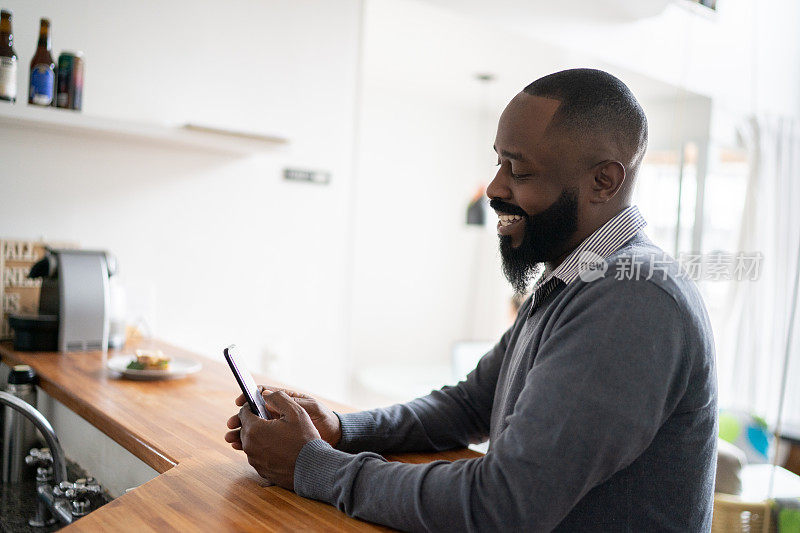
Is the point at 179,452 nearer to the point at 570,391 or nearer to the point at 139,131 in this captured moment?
the point at 570,391

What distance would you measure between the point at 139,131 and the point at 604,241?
1691 millimetres

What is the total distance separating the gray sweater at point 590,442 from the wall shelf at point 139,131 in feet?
5.11

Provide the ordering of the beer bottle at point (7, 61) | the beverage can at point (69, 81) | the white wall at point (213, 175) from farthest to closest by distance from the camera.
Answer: the white wall at point (213, 175) < the beverage can at point (69, 81) < the beer bottle at point (7, 61)

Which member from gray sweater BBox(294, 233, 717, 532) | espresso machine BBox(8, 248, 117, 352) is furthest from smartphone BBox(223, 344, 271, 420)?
espresso machine BBox(8, 248, 117, 352)

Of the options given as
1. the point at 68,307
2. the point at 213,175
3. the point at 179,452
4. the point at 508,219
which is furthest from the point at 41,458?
the point at 213,175

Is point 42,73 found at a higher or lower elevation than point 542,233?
higher

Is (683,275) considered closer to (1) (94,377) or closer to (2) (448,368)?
(1) (94,377)

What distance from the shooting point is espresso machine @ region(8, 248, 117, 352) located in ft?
→ 6.48

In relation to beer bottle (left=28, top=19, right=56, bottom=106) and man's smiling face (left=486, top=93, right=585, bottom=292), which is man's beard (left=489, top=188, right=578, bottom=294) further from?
beer bottle (left=28, top=19, right=56, bottom=106)

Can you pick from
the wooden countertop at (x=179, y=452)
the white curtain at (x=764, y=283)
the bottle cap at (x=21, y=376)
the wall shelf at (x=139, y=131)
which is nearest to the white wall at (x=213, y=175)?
the wall shelf at (x=139, y=131)

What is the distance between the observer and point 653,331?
31.7 inches

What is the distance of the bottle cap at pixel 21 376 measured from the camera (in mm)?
1668

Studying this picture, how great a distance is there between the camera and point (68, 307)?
1980 mm

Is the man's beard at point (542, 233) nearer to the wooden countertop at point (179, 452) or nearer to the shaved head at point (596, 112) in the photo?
the shaved head at point (596, 112)
